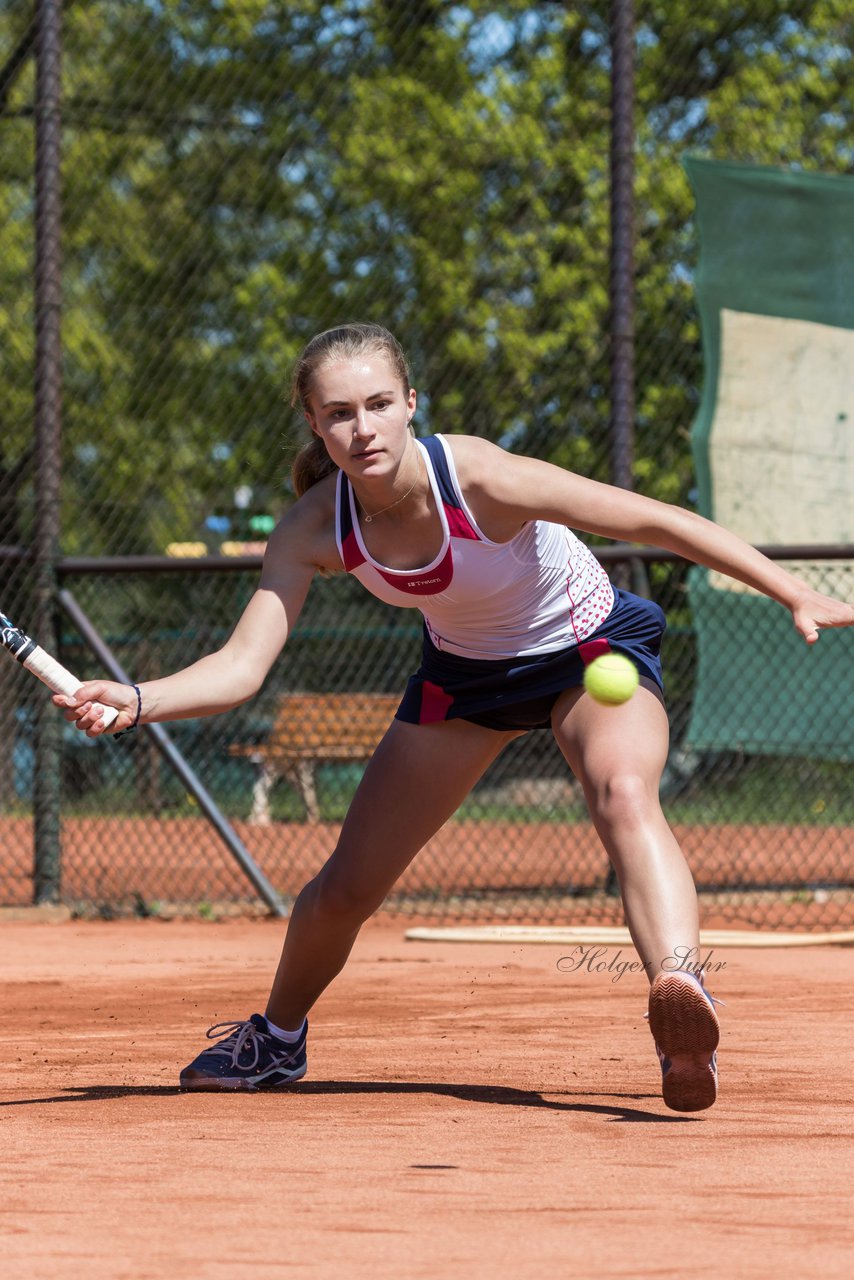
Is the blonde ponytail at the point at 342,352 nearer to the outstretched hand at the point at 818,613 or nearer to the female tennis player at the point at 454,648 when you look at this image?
the female tennis player at the point at 454,648

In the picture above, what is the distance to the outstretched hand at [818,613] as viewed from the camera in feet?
10.8

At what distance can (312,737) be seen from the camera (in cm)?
1009

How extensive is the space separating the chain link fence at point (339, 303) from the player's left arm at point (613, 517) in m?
5.04

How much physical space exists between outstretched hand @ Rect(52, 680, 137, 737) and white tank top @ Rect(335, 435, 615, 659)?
2.05ft

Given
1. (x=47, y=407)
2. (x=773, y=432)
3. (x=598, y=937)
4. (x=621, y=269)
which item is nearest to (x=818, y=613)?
(x=598, y=937)

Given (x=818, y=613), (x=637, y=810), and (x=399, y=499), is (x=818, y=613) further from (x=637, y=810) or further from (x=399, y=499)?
(x=399, y=499)

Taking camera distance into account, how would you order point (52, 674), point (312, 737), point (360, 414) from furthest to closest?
1. point (312, 737)
2. point (360, 414)
3. point (52, 674)

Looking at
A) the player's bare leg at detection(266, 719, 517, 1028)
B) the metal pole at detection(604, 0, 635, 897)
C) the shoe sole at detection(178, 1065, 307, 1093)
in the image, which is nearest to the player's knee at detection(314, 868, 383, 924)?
the player's bare leg at detection(266, 719, 517, 1028)

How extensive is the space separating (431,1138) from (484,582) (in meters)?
1.13

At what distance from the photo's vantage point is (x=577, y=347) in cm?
1155

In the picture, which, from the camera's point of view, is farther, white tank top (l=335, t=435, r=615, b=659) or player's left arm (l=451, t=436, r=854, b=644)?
white tank top (l=335, t=435, r=615, b=659)

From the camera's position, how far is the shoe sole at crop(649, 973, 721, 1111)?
130 inches

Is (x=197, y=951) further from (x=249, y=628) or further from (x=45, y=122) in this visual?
(x=45, y=122)

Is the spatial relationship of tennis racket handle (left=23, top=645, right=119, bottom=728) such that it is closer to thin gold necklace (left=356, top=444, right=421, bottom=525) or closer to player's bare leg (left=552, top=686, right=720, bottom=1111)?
thin gold necklace (left=356, top=444, right=421, bottom=525)
